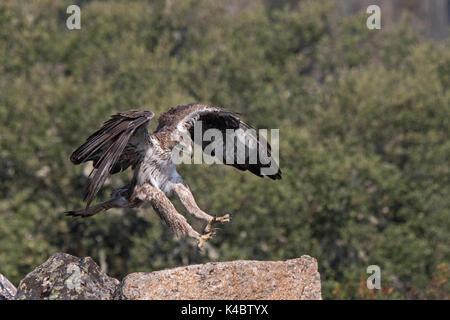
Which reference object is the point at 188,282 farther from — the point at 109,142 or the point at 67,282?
the point at 109,142

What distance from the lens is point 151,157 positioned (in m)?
10.1

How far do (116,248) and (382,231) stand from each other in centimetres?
832

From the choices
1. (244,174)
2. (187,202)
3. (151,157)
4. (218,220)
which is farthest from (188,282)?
(244,174)

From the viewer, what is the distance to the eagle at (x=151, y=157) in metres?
9.22

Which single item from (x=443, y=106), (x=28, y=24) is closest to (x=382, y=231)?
(x=443, y=106)

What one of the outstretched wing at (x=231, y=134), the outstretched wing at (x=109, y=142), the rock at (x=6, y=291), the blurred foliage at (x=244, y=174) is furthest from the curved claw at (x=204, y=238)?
the blurred foliage at (x=244, y=174)

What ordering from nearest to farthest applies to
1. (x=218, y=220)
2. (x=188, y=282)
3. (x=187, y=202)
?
1. (x=188, y=282)
2. (x=218, y=220)
3. (x=187, y=202)

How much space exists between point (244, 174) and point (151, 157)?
12963 millimetres

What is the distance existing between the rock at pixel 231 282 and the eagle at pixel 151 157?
1.16 meters

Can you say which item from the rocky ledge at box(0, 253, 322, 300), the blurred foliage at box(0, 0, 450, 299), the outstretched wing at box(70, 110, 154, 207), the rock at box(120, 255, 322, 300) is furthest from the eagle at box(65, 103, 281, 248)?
the blurred foliage at box(0, 0, 450, 299)

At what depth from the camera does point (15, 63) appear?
28.7 m

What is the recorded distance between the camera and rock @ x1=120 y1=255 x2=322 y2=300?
809 cm

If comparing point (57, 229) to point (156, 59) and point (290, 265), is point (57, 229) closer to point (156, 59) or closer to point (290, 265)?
point (156, 59)

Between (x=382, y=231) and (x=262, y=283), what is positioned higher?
(x=262, y=283)
